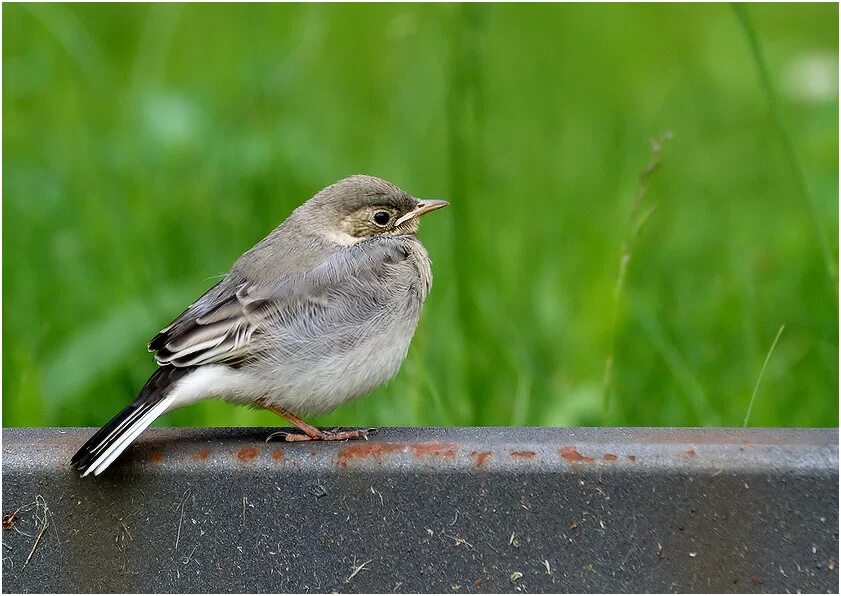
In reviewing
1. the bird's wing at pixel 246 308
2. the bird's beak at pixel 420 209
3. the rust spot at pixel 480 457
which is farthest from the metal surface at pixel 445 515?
the bird's beak at pixel 420 209

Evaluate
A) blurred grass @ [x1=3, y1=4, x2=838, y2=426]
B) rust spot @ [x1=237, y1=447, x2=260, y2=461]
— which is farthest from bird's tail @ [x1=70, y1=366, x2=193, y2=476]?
blurred grass @ [x1=3, y1=4, x2=838, y2=426]

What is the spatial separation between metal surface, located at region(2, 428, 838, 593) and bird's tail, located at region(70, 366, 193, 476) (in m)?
0.06

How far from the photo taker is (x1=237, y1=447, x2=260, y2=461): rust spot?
11.1ft

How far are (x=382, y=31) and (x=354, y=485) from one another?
8.07 meters

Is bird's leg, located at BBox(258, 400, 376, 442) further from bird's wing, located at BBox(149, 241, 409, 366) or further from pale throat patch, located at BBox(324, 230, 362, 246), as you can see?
pale throat patch, located at BBox(324, 230, 362, 246)

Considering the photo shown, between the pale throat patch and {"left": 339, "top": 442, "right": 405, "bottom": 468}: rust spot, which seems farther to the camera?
the pale throat patch

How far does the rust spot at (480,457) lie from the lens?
3256 millimetres

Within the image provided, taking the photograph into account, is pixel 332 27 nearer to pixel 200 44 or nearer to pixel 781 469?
pixel 200 44

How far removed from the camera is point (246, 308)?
13.4 ft

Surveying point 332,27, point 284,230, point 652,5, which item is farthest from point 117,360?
point 652,5

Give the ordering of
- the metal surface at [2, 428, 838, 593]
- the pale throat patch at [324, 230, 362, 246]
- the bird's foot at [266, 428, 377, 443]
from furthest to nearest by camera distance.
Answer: the pale throat patch at [324, 230, 362, 246] → the bird's foot at [266, 428, 377, 443] → the metal surface at [2, 428, 838, 593]

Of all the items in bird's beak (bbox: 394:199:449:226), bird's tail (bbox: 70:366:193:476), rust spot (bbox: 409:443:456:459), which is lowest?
rust spot (bbox: 409:443:456:459)

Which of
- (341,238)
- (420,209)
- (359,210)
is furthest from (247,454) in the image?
(420,209)

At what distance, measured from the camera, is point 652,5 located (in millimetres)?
12055
